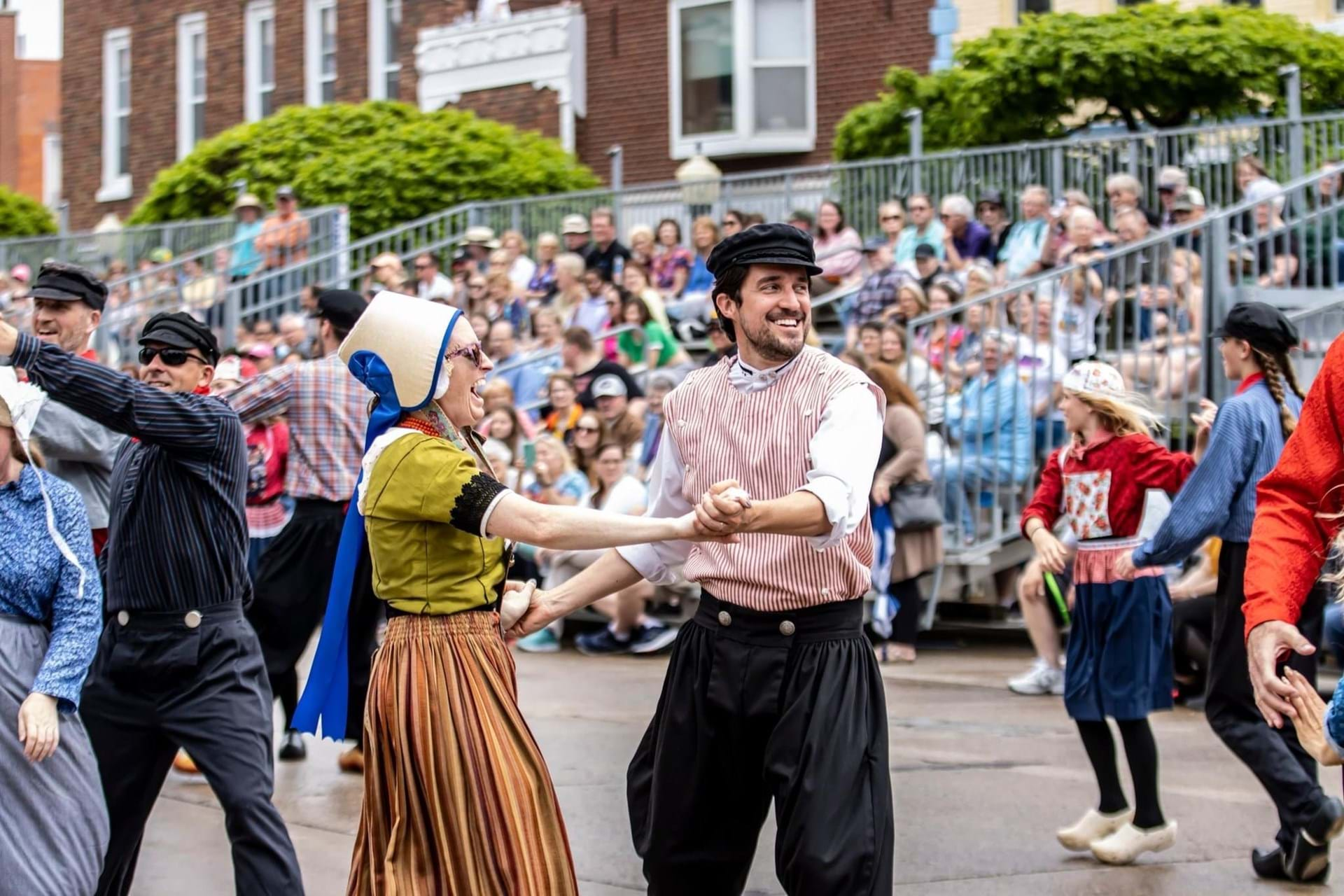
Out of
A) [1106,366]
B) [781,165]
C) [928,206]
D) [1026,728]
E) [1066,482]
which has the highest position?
[781,165]

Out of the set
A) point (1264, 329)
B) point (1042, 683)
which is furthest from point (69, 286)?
point (1042, 683)

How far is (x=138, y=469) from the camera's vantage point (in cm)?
570

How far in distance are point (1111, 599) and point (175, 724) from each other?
3.41m

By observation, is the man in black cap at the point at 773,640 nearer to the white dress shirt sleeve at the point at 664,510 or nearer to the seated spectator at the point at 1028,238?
the white dress shirt sleeve at the point at 664,510

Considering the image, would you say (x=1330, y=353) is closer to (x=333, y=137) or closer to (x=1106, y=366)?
(x=1106, y=366)

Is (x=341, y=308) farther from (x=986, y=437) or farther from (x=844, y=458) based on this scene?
(x=986, y=437)

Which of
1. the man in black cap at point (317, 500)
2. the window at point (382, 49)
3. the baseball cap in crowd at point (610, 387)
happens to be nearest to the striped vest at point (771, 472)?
the man in black cap at point (317, 500)

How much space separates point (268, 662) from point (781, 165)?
1569cm

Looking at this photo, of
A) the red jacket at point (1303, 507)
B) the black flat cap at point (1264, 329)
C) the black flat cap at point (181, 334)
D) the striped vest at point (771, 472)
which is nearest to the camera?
the red jacket at point (1303, 507)

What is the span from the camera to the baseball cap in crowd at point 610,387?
1298cm

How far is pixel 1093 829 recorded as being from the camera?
264 inches

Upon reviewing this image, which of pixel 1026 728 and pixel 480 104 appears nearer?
pixel 1026 728

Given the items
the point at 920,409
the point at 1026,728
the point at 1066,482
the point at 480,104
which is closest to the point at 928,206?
the point at 920,409

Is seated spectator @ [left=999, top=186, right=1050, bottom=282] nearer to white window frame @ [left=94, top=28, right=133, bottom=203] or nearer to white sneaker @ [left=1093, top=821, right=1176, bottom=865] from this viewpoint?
white sneaker @ [left=1093, top=821, right=1176, bottom=865]
